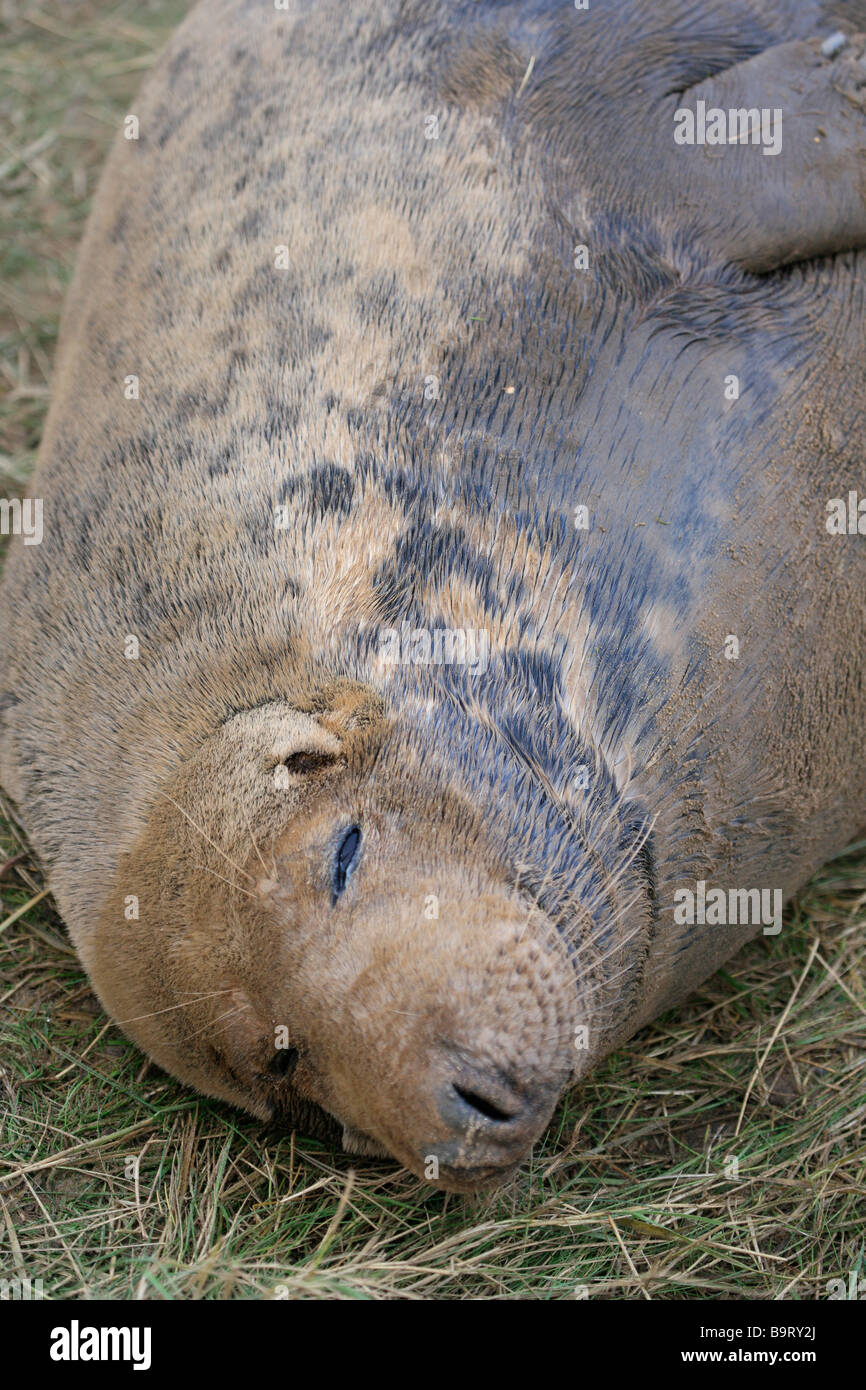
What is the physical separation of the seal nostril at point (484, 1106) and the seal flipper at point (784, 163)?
79.0 inches

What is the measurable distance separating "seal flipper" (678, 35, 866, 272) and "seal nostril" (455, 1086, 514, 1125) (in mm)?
2007

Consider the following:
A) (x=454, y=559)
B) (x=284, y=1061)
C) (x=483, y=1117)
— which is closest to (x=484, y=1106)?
(x=483, y=1117)

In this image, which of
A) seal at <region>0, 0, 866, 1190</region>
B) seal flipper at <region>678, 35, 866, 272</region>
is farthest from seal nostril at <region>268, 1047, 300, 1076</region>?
seal flipper at <region>678, 35, 866, 272</region>

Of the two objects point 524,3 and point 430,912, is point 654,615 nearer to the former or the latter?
point 430,912

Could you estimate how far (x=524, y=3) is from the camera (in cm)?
353

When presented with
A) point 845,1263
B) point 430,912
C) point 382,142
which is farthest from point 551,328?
point 845,1263

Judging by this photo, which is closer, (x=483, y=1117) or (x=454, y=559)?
(x=483, y=1117)

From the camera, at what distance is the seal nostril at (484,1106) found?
7.57 ft

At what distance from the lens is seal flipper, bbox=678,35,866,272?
10.8 ft

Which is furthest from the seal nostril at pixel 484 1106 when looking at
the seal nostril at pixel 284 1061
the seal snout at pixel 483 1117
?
the seal nostril at pixel 284 1061

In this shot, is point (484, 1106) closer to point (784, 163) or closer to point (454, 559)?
point (454, 559)

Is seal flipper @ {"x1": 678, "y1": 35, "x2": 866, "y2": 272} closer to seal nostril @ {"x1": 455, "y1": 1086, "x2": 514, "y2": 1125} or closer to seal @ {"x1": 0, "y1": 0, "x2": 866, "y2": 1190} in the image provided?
seal @ {"x1": 0, "y1": 0, "x2": 866, "y2": 1190}

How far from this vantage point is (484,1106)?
7.63ft

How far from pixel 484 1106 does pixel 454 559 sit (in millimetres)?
1048
